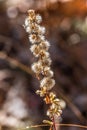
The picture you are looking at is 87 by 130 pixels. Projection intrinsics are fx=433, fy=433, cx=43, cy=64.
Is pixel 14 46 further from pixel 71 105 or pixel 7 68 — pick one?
pixel 71 105

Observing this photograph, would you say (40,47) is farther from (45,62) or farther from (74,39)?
(74,39)

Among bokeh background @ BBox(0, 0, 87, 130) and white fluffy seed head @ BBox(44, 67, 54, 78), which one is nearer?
white fluffy seed head @ BBox(44, 67, 54, 78)

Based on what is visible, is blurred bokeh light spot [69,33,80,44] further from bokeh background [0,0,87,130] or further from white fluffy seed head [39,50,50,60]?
white fluffy seed head [39,50,50,60]

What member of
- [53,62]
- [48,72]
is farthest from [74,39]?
[48,72]

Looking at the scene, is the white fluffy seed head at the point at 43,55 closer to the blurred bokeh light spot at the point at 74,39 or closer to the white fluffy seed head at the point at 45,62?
the white fluffy seed head at the point at 45,62

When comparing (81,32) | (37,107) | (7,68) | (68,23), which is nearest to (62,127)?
(37,107)

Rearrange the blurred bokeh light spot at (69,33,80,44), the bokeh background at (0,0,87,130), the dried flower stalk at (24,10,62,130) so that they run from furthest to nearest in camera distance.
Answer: the blurred bokeh light spot at (69,33,80,44)
the bokeh background at (0,0,87,130)
the dried flower stalk at (24,10,62,130)

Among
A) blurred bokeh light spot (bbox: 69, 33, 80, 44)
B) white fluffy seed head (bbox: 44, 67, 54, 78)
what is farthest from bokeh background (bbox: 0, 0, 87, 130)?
white fluffy seed head (bbox: 44, 67, 54, 78)

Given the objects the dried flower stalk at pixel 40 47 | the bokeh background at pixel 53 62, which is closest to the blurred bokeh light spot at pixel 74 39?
the bokeh background at pixel 53 62
